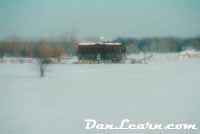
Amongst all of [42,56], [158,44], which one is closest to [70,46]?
[42,56]

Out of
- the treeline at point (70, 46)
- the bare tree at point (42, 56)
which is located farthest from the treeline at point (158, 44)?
the bare tree at point (42, 56)

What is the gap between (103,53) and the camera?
187 cm

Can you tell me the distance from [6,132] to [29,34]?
0.51 meters

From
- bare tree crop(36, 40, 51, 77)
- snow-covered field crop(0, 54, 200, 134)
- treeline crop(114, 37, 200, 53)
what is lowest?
snow-covered field crop(0, 54, 200, 134)

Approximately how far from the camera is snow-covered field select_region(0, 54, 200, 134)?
1.88m

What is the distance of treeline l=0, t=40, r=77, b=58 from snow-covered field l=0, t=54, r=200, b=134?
0.06 meters

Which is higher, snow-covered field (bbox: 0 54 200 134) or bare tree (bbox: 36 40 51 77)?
bare tree (bbox: 36 40 51 77)

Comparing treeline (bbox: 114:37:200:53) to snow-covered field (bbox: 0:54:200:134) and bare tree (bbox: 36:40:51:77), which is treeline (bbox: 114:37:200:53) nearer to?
snow-covered field (bbox: 0:54:200:134)

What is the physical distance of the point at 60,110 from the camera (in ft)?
6.21

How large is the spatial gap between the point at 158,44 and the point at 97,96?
41 cm

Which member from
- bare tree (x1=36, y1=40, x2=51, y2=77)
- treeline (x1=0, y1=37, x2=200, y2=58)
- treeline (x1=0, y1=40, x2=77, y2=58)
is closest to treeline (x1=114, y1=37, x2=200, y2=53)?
treeline (x1=0, y1=37, x2=200, y2=58)

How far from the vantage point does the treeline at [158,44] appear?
73.7 inches

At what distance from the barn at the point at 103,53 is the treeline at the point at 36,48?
2.6 inches

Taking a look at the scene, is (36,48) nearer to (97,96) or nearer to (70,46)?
(70,46)
